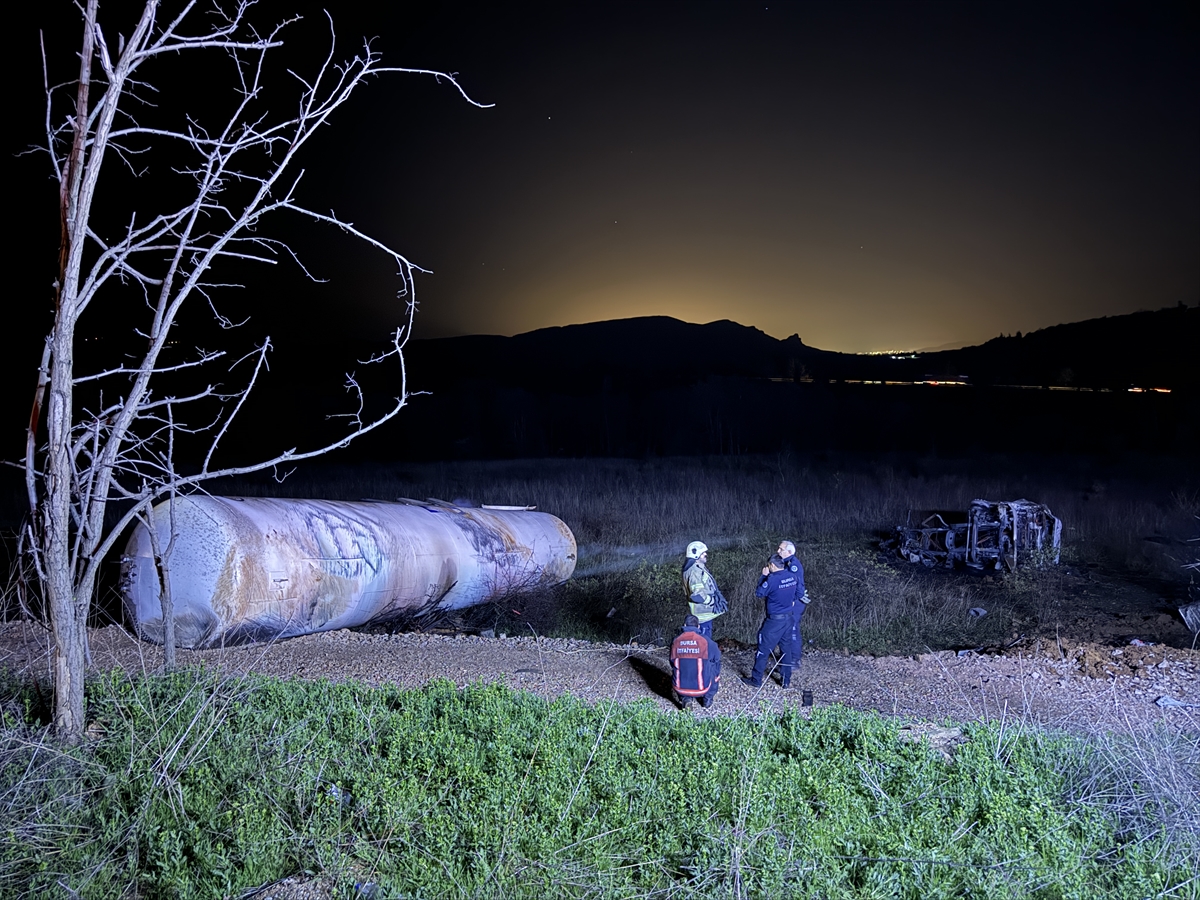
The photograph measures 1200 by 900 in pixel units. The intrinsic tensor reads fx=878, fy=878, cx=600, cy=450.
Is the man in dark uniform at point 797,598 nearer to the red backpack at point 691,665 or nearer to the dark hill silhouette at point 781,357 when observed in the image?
the red backpack at point 691,665

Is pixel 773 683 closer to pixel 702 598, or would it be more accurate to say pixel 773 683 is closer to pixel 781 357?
pixel 702 598

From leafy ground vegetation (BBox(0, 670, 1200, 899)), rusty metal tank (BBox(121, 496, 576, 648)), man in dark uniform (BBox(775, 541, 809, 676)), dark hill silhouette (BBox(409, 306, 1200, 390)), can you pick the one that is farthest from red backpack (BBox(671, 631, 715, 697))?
dark hill silhouette (BBox(409, 306, 1200, 390))

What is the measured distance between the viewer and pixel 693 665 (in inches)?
264

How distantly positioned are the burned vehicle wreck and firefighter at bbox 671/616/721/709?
10389 millimetres

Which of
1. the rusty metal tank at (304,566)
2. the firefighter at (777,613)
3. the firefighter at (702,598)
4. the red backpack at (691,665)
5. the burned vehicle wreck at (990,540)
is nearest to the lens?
the red backpack at (691,665)

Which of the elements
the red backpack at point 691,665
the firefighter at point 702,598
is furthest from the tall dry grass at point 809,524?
the red backpack at point 691,665

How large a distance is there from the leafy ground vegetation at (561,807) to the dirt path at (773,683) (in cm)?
138

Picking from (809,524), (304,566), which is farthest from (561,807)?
(809,524)

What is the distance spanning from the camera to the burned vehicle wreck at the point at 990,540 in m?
15.7

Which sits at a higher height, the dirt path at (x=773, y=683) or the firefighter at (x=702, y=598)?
the firefighter at (x=702, y=598)

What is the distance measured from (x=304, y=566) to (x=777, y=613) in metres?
4.87

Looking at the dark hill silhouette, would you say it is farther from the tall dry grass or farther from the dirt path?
the dirt path

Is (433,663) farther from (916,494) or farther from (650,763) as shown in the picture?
(916,494)

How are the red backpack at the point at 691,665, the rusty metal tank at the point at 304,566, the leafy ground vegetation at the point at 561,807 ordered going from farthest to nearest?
the rusty metal tank at the point at 304,566
the red backpack at the point at 691,665
the leafy ground vegetation at the point at 561,807
